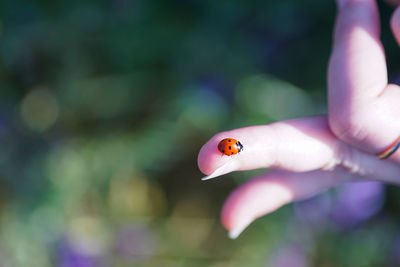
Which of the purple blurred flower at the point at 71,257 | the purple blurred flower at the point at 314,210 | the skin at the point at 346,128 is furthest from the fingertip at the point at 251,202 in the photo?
the purple blurred flower at the point at 71,257

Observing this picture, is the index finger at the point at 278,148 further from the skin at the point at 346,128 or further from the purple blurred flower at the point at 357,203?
the purple blurred flower at the point at 357,203

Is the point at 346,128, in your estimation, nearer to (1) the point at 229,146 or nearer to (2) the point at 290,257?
(1) the point at 229,146

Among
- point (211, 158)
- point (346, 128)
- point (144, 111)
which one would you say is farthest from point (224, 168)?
point (144, 111)

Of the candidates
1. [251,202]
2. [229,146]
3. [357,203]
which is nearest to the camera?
[229,146]

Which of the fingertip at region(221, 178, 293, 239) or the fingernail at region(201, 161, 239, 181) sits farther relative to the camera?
the fingertip at region(221, 178, 293, 239)

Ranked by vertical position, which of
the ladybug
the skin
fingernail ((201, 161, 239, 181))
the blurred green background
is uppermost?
the blurred green background

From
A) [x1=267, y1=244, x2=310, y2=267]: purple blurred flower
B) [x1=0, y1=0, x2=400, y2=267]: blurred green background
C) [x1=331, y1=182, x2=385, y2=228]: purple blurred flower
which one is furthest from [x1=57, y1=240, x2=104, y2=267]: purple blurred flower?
[x1=331, y1=182, x2=385, y2=228]: purple blurred flower

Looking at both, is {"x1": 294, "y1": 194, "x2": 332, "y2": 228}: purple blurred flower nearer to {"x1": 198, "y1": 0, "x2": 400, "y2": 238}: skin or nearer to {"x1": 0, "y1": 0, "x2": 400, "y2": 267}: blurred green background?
{"x1": 0, "y1": 0, "x2": 400, "y2": 267}: blurred green background
